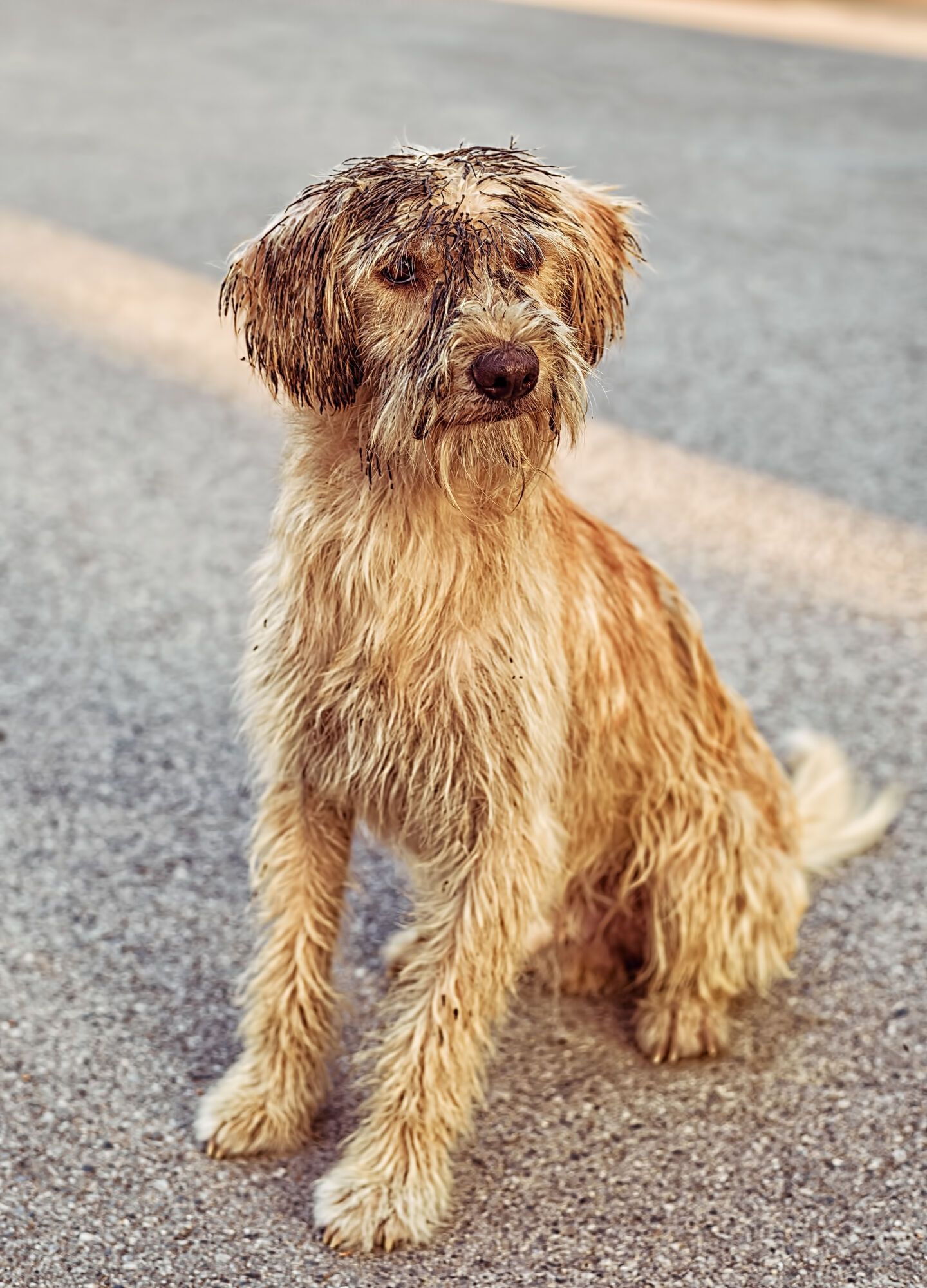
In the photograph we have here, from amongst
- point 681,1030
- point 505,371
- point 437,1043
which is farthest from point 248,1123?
point 505,371

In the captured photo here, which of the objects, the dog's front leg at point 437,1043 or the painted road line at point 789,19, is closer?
the dog's front leg at point 437,1043

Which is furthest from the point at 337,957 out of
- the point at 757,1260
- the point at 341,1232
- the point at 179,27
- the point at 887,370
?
the point at 179,27

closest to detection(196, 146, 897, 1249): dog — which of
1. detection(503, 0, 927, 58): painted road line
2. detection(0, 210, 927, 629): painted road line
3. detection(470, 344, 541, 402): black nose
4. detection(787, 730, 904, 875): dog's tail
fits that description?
detection(470, 344, 541, 402): black nose

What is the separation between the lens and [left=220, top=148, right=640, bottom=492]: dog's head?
2.28m

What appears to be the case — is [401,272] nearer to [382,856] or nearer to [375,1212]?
[375,1212]

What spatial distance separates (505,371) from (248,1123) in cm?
152

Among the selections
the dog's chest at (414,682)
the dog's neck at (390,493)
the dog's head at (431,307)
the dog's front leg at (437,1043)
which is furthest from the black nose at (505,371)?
the dog's front leg at (437,1043)

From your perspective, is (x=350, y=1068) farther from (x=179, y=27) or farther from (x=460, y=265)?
(x=179, y=27)

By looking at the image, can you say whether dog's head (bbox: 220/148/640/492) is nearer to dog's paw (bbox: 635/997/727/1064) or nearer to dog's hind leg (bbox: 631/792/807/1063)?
dog's hind leg (bbox: 631/792/807/1063)

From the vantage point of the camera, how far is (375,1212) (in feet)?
8.96

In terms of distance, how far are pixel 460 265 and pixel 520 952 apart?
1232 mm

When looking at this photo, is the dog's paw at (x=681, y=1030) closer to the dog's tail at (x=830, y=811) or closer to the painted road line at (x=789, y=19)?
the dog's tail at (x=830, y=811)

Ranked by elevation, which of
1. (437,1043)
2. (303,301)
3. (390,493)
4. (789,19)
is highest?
(789,19)

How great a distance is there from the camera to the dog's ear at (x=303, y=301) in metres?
2.35
